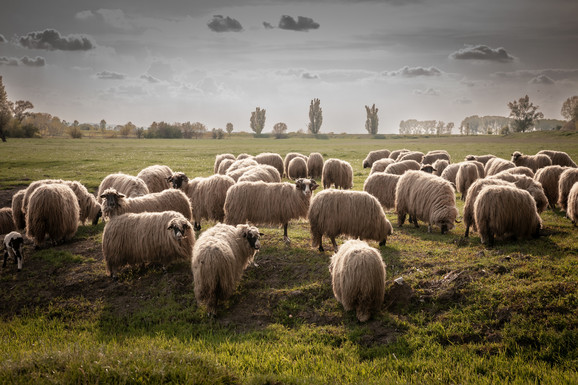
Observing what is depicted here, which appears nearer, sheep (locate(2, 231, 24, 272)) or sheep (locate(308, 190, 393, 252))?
sheep (locate(2, 231, 24, 272))

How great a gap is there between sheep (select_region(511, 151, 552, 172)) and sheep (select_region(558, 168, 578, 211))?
541cm

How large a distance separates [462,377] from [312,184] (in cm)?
744

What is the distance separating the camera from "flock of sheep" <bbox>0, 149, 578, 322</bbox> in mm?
7008

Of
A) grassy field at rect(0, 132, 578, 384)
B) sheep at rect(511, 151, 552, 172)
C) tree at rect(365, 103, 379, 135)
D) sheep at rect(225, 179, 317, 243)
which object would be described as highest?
tree at rect(365, 103, 379, 135)

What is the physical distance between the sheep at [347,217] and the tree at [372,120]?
127615 mm

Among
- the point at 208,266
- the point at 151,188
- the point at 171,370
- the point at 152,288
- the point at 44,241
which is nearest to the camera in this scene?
the point at 171,370

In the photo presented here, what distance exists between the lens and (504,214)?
929 cm

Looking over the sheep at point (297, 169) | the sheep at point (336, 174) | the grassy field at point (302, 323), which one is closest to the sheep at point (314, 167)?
the sheep at point (297, 169)

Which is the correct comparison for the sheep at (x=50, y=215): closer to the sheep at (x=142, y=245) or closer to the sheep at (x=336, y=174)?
the sheep at (x=142, y=245)

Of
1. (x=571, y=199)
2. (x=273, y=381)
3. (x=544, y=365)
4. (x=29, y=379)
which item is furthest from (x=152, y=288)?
(x=571, y=199)

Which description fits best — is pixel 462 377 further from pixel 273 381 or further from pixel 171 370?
pixel 171 370

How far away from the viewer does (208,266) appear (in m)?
6.93

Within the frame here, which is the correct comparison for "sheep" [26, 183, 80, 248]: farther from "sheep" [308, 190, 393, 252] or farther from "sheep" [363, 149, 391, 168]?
"sheep" [363, 149, 391, 168]

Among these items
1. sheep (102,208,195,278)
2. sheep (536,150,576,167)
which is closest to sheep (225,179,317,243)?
sheep (102,208,195,278)
